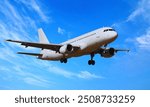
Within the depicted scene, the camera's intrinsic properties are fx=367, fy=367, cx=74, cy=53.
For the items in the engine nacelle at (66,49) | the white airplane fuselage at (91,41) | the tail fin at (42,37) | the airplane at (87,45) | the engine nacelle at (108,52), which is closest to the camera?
the white airplane fuselage at (91,41)

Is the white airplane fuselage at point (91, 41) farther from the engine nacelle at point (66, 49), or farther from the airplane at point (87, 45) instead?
the engine nacelle at point (66, 49)

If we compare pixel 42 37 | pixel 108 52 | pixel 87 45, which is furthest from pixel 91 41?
pixel 42 37

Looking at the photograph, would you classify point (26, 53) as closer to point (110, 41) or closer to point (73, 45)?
point (73, 45)

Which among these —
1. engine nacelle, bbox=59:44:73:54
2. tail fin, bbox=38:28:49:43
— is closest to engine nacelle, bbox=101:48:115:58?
engine nacelle, bbox=59:44:73:54

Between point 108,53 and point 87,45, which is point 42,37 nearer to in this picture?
point 108,53

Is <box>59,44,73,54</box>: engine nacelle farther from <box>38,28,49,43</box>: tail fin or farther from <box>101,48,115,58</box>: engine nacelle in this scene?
<box>38,28,49,43</box>: tail fin

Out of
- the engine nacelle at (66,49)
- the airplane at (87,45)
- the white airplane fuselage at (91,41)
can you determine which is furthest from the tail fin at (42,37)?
the engine nacelle at (66,49)

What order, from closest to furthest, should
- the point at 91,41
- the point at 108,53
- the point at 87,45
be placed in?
the point at 91,41, the point at 87,45, the point at 108,53

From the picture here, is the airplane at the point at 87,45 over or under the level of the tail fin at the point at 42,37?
under

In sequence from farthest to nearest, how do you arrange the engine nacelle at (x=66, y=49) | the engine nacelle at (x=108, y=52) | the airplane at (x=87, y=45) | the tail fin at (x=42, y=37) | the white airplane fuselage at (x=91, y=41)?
the tail fin at (x=42, y=37) < the engine nacelle at (x=108, y=52) < the engine nacelle at (x=66, y=49) < the airplane at (x=87, y=45) < the white airplane fuselage at (x=91, y=41)

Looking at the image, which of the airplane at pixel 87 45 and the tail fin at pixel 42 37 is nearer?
the airplane at pixel 87 45

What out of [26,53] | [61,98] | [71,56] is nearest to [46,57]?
[26,53]

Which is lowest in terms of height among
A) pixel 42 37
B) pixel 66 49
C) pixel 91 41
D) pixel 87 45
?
pixel 66 49

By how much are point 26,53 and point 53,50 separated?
5941 mm
